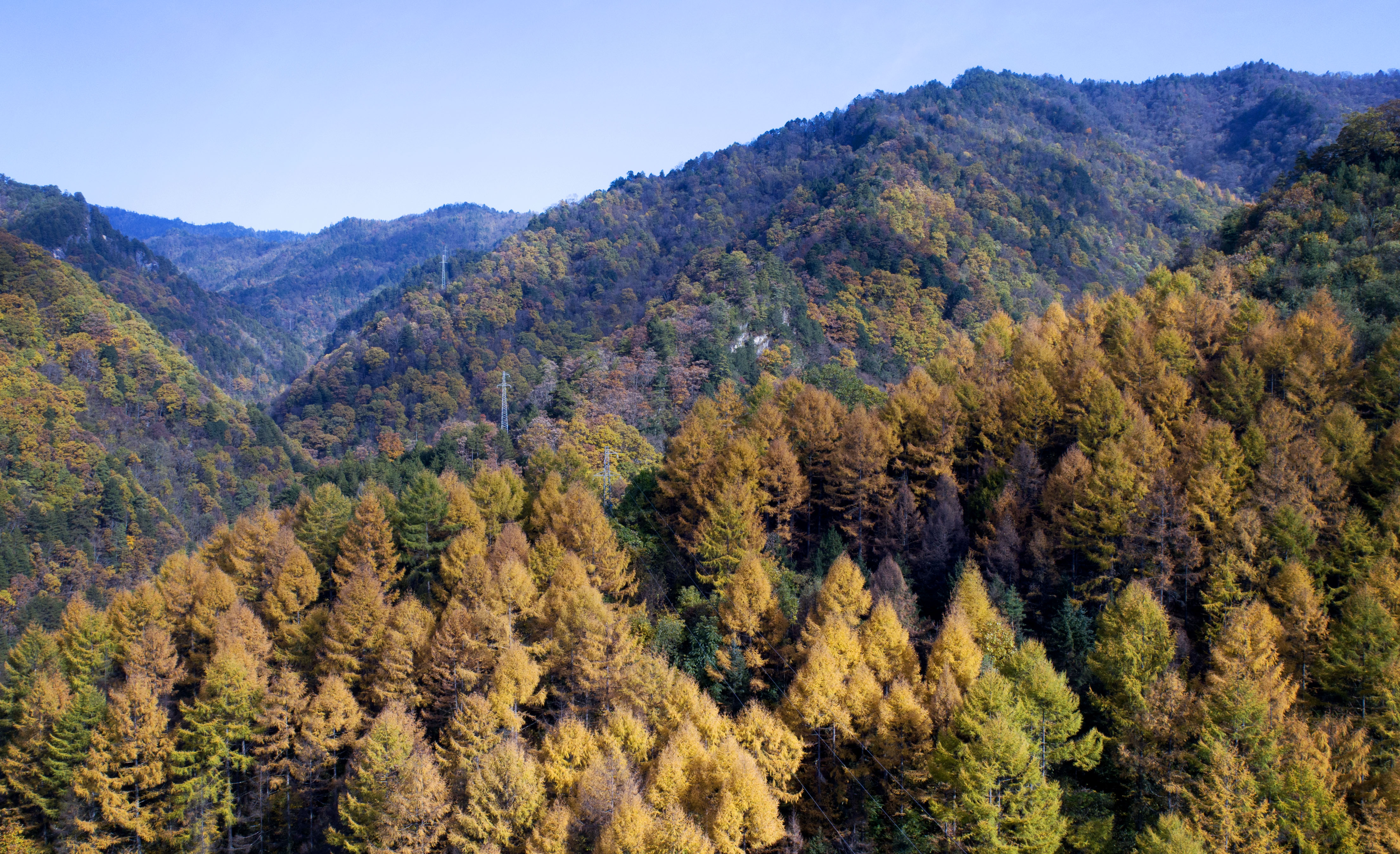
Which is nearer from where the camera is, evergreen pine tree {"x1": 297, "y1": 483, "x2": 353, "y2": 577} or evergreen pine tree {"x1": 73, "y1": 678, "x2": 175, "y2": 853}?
evergreen pine tree {"x1": 73, "y1": 678, "x2": 175, "y2": 853}

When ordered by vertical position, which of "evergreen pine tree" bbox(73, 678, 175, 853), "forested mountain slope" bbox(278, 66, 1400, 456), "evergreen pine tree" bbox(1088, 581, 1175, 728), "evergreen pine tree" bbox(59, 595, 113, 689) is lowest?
"evergreen pine tree" bbox(73, 678, 175, 853)

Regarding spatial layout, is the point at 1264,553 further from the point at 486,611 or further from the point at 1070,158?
the point at 1070,158

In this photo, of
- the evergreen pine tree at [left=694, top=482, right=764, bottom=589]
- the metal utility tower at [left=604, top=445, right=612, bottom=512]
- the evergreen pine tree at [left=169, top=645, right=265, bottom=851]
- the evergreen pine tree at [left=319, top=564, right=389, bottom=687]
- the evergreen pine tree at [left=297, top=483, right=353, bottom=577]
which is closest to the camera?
the evergreen pine tree at [left=169, top=645, right=265, bottom=851]

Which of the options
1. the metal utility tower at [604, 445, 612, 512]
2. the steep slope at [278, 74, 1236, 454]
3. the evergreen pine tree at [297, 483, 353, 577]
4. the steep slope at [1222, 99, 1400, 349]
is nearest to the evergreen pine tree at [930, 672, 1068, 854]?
the metal utility tower at [604, 445, 612, 512]

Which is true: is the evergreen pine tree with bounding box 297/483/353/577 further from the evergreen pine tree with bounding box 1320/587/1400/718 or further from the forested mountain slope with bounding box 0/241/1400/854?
the evergreen pine tree with bounding box 1320/587/1400/718

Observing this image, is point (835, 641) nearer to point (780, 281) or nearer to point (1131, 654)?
point (1131, 654)

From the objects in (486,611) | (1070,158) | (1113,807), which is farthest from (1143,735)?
(1070,158)

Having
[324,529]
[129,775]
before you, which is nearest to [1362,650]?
[129,775]
